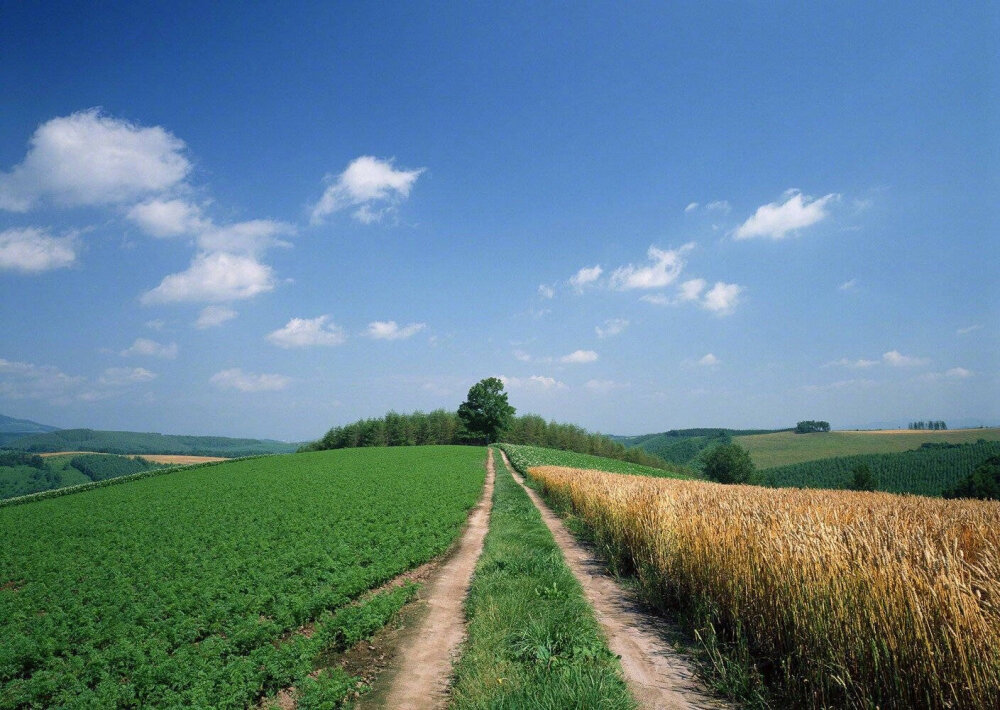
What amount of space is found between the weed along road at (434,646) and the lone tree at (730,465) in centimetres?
9206

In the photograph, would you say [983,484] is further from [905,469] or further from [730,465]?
[905,469]

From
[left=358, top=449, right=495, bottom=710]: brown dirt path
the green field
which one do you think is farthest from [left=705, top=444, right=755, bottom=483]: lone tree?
[left=358, top=449, right=495, bottom=710]: brown dirt path

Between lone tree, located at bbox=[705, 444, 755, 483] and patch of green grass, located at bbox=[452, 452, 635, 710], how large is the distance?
93.0 meters

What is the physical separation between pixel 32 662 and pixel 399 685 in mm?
6640

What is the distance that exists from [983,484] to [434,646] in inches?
3144

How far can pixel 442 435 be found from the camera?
100812mm

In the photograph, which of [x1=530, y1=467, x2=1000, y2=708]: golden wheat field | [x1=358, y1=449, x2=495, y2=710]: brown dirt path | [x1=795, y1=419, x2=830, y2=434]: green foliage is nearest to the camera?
[x1=530, y1=467, x2=1000, y2=708]: golden wheat field

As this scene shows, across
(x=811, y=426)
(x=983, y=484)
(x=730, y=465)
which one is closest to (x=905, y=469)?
(x=730, y=465)

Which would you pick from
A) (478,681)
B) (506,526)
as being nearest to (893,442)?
(506,526)

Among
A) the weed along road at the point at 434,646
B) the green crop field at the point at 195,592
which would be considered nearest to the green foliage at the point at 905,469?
the green crop field at the point at 195,592

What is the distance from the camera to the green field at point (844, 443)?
11200 centimetres

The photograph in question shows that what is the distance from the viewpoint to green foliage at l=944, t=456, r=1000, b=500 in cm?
5472

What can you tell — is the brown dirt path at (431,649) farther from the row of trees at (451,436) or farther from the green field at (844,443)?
the green field at (844,443)

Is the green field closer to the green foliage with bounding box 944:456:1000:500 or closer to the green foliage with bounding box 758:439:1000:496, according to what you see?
the green foliage with bounding box 758:439:1000:496
